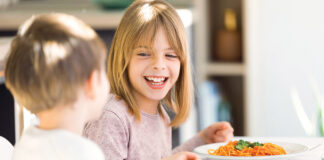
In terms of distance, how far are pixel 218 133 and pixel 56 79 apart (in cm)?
78

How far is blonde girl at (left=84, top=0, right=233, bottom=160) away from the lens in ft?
4.80

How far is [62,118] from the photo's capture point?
994 mm

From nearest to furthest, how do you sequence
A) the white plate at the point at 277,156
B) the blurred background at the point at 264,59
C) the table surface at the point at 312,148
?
the white plate at the point at 277,156
the table surface at the point at 312,148
the blurred background at the point at 264,59

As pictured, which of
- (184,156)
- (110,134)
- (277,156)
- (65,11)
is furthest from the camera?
(65,11)

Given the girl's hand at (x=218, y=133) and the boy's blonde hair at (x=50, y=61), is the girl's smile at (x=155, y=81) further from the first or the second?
the boy's blonde hair at (x=50, y=61)

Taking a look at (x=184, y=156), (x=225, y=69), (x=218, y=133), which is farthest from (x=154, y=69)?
(x=225, y=69)

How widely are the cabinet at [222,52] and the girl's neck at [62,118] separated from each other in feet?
8.56

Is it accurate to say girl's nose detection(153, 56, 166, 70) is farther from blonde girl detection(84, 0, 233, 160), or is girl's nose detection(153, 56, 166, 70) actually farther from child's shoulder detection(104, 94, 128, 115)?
child's shoulder detection(104, 94, 128, 115)

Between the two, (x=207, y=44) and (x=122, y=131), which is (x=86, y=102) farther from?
(x=207, y=44)

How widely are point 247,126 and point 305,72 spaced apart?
51 centimetres

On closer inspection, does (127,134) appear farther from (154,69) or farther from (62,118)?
(62,118)

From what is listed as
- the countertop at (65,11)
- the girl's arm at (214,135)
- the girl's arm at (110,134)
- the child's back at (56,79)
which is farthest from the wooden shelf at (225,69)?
the child's back at (56,79)

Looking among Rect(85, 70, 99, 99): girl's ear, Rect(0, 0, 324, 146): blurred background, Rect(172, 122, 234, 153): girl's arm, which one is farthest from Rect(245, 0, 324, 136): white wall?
Rect(85, 70, 99, 99): girl's ear

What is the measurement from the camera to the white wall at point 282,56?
141 inches
